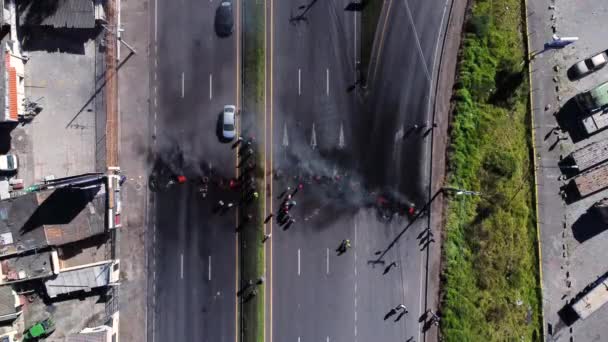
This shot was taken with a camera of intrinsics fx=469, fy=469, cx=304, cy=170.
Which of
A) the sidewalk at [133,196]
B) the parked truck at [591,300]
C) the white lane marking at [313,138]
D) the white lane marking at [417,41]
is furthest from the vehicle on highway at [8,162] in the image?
the parked truck at [591,300]

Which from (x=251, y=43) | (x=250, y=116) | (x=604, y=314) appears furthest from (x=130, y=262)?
(x=604, y=314)

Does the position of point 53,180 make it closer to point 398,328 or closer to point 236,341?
point 236,341

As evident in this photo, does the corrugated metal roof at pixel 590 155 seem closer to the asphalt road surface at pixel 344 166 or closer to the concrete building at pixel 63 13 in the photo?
the asphalt road surface at pixel 344 166

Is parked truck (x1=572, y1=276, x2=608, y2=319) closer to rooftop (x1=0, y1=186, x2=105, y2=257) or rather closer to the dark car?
the dark car

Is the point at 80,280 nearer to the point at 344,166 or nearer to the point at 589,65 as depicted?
the point at 344,166

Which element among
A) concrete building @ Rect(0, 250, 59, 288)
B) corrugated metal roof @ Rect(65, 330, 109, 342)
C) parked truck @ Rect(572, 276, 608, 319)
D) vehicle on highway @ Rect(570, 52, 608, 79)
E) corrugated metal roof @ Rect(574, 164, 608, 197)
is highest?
vehicle on highway @ Rect(570, 52, 608, 79)

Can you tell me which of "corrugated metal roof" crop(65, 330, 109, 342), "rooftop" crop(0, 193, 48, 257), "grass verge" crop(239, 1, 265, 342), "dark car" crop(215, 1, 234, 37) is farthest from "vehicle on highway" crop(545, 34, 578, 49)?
"rooftop" crop(0, 193, 48, 257)
